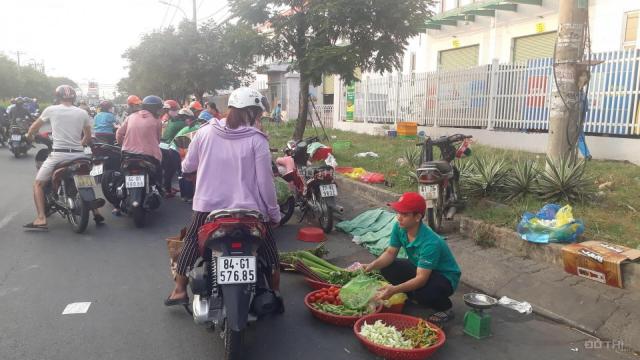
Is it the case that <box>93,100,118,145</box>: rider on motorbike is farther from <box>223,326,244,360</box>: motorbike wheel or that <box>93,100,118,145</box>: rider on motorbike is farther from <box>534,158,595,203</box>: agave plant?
<box>534,158,595,203</box>: agave plant

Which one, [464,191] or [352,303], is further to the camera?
[464,191]

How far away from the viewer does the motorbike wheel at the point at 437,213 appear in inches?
231

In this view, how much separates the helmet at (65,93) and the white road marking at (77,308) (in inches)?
130

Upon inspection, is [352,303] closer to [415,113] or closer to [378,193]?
[378,193]

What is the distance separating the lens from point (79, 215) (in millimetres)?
6328

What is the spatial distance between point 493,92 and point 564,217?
8.06 metres

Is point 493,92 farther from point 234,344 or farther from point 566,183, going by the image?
point 234,344

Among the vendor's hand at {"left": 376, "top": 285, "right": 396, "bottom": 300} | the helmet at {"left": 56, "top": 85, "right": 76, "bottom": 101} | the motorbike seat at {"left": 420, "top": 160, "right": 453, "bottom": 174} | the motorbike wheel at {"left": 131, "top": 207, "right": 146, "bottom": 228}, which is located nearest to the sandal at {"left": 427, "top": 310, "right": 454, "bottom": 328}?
the vendor's hand at {"left": 376, "top": 285, "right": 396, "bottom": 300}

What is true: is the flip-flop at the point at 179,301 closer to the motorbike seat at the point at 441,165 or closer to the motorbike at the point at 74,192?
the motorbike at the point at 74,192

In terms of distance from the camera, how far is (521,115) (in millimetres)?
11656

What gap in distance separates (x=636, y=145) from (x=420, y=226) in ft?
23.6

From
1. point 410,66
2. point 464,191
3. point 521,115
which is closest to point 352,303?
point 464,191

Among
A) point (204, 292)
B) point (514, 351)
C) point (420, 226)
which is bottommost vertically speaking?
point (514, 351)

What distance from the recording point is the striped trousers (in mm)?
3596
